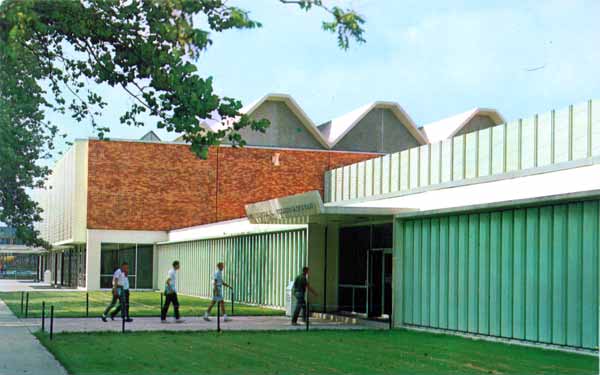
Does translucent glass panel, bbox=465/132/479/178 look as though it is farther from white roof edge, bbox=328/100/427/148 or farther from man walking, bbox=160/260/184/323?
white roof edge, bbox=328/100/427/148

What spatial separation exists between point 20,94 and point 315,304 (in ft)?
55.8

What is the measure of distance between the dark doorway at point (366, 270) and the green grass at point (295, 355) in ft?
21.5

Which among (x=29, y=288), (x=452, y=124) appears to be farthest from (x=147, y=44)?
(x=452, y=124)

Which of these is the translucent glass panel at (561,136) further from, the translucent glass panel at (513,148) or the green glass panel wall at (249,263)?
the green glass panel wall at (249,263)

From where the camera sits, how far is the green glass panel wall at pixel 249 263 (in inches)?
1447

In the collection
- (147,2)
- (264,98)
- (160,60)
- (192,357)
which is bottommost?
(192,357)

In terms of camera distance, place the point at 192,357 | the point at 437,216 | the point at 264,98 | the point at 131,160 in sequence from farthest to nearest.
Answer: the point at 264,98, the point at 131,160, the point at 437,216, the point at 192,357

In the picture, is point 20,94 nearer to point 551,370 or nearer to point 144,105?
point 144,105

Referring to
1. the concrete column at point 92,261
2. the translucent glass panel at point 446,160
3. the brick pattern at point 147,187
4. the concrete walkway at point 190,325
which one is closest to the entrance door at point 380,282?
the concrete walkway at point 190,325

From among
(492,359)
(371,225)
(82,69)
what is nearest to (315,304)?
(371,225)

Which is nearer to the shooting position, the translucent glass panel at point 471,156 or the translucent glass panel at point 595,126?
the translucent glass panel at point 595,126

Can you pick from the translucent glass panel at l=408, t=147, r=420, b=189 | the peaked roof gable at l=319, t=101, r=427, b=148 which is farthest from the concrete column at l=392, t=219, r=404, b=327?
the peaked roof gable at l=319, t=101, r=427, b=148

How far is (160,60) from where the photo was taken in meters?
14.7

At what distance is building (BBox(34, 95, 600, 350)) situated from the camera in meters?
21.3
